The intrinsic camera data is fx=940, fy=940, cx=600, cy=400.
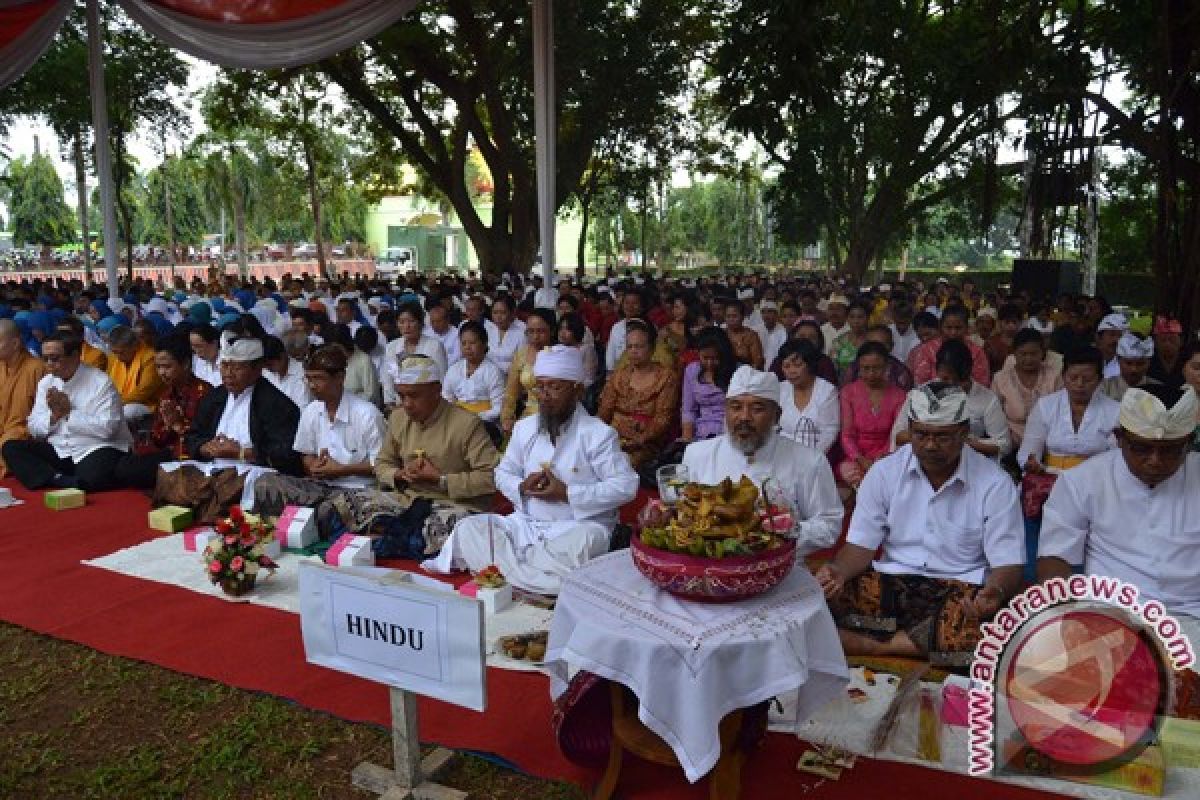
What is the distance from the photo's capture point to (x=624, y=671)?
9.62 feet

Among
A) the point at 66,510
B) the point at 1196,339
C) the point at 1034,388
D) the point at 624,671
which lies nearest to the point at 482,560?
the point at 624,671

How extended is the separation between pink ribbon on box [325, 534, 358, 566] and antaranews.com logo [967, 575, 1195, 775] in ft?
11.6

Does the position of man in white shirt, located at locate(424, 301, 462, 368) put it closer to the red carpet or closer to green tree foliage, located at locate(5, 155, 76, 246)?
the red carpet

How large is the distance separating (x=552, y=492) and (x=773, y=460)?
49.3 inches

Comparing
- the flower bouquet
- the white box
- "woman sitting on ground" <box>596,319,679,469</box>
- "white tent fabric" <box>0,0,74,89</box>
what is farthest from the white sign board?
"white tent fabric" <box>0,0,74,89</box>

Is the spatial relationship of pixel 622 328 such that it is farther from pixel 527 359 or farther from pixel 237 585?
pixel 237 585

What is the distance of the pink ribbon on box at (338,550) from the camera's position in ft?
17.8

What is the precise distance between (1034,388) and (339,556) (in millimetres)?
5144

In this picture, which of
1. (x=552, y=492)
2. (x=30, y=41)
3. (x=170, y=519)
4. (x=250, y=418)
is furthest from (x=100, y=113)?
(x=552, y=492)

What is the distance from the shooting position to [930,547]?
414 centimetres

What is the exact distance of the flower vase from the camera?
16.5 ft

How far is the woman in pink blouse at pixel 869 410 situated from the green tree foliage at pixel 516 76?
33.6ft

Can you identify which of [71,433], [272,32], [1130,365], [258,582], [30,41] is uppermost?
[30,41]

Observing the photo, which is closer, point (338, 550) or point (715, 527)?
point (715, 527)
